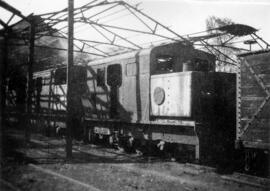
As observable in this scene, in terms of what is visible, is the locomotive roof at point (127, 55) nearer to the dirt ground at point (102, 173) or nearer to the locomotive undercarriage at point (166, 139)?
the locomotive undercarriage at point (166, 139)

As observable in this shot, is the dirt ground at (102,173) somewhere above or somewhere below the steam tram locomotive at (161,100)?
below

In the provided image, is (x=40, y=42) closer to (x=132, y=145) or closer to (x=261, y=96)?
(x=132, y=145)

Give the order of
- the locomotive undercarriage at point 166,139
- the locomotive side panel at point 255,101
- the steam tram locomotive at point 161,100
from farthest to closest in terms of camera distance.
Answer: the steam tram locomotive at point 161,100 < the locomotive undercarriage at point 166,139 < the locomotive side panel at point 255,101

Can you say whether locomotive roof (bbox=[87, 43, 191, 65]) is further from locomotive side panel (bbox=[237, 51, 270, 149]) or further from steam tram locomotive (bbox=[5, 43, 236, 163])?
locomotive side panel (bbox=[237, 51, 270, 149])

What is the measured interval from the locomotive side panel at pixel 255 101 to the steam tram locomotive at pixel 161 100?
1.60 meters

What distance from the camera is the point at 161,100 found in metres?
10.2

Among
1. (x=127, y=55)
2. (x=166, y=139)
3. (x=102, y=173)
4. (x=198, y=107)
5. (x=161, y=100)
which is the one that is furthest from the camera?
(x=127, y=55)

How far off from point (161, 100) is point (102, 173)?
2.91 m

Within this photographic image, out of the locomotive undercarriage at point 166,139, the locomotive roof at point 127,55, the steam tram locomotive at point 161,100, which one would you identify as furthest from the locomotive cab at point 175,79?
the locomotive undercarriage at point 166,139

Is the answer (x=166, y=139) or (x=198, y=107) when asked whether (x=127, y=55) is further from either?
(x=198, y=107)

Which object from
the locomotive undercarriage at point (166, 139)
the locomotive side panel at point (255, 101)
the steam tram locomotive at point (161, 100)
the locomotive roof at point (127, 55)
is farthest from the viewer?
the locomotive roof at point (127, 55)

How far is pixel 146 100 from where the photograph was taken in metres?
10.8

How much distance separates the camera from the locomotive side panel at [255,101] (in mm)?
7156

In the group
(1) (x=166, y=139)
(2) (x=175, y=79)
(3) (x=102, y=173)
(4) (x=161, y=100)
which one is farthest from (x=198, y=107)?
(3) (x=102, y=173)
